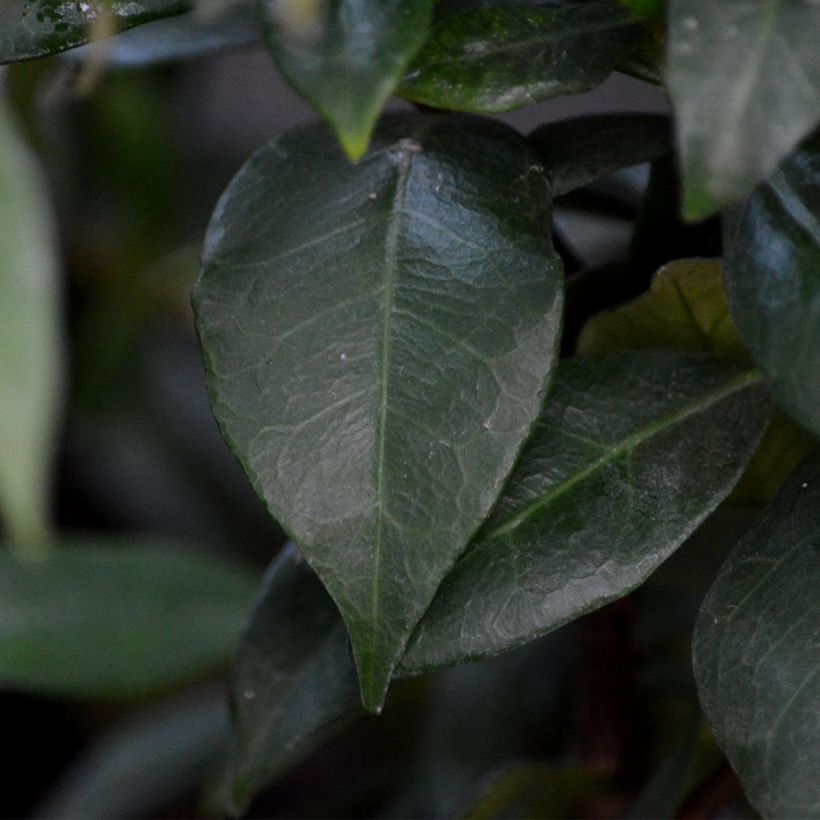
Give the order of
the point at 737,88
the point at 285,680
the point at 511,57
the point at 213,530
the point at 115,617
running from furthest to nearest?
the point at 213,530 < the point at 115,617 < the point at 285,680 < the point at 511,57 < the point at 737,88

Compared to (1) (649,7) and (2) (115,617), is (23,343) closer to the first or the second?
(1) (649,7)

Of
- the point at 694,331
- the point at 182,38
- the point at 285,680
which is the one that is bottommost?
the point at 285,680

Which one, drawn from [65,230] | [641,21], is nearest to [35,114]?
[65,230]

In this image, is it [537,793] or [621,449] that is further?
[537,793]

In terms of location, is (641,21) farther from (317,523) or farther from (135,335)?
(135,335)

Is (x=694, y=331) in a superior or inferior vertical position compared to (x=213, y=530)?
superior

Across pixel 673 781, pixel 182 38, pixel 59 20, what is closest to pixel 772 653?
pixel 673 781

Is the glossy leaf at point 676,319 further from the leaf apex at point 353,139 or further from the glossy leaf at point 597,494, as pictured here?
the leaf apex at point 353,139
